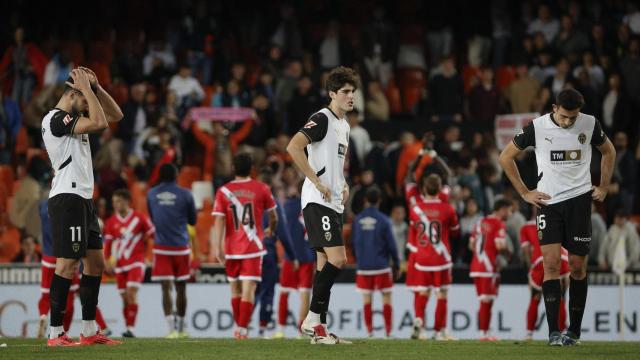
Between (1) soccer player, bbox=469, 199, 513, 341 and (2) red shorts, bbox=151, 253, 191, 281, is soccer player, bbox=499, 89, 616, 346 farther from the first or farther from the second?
(2) red shorts, bbox=151, 253, 191, 281

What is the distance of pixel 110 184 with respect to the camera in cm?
2280

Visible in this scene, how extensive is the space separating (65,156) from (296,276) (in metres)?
6.80

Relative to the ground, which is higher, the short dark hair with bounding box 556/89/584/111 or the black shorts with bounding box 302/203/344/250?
the short dark hair with bounding box 556/89/584/111

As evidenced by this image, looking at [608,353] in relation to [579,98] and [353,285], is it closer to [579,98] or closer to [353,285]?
[579,98]

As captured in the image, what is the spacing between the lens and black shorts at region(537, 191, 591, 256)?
481 inches

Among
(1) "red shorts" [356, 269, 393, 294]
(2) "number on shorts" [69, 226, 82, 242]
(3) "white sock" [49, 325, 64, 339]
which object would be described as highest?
(2) "number on shorts" [69, 226, 82, 242]

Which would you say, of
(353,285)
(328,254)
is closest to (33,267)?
(353,285)

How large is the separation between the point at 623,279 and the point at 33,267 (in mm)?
9126

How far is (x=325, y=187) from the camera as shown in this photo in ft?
38.6

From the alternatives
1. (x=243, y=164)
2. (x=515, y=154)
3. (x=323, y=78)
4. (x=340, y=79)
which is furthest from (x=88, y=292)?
(x=323, y=78)

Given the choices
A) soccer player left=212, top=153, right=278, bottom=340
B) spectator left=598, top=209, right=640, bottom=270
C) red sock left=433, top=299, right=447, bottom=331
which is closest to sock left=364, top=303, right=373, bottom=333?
red sock left=433, top=299, right=447, bottom=331

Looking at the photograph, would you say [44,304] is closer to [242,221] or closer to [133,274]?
[133,274]

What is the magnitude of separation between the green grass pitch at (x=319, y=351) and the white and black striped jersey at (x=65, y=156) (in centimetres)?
155

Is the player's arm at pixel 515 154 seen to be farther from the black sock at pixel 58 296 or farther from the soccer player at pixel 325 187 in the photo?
the black sock at pixel 58 296
